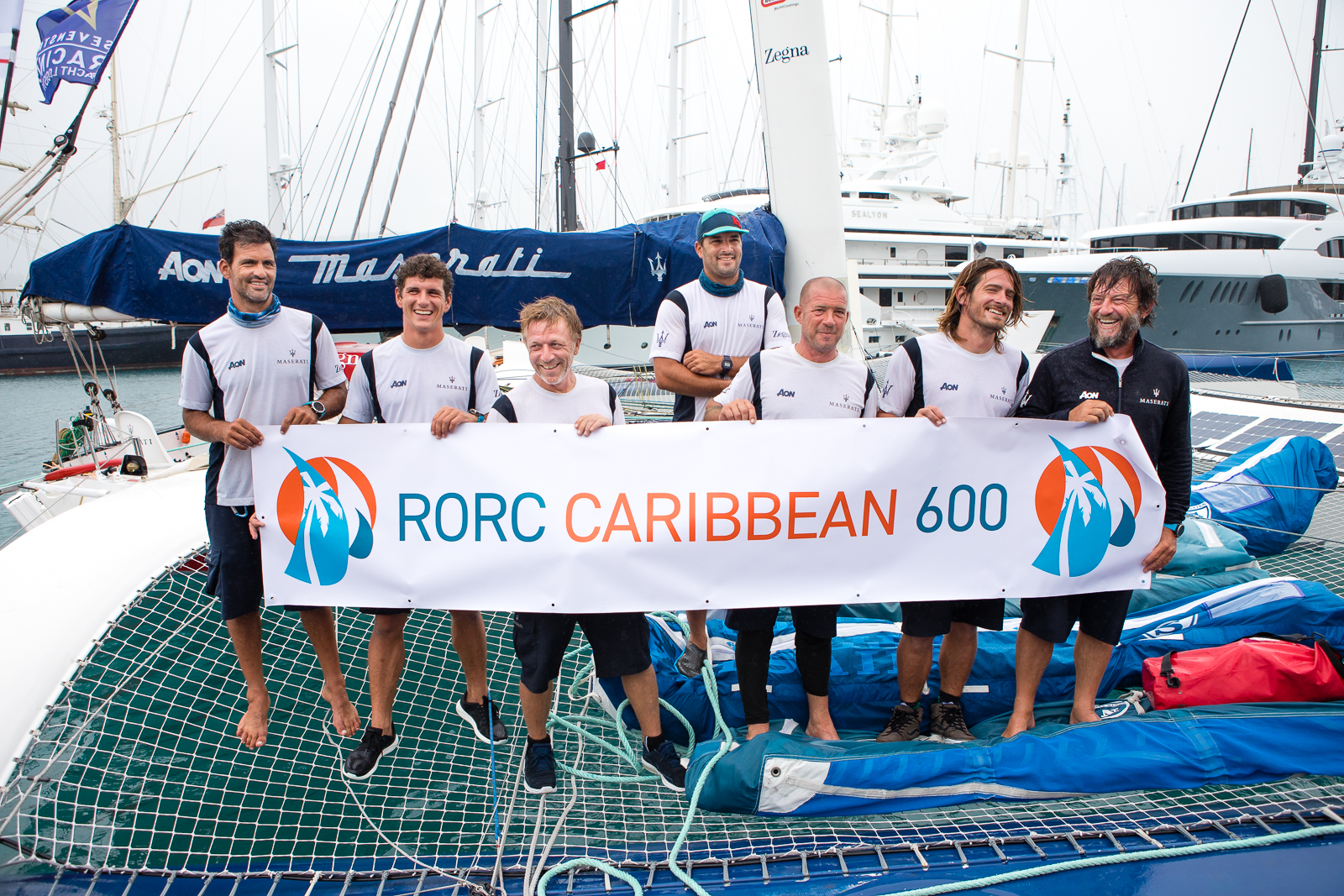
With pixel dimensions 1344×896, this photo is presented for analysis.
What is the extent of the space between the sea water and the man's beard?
15119 millimetres

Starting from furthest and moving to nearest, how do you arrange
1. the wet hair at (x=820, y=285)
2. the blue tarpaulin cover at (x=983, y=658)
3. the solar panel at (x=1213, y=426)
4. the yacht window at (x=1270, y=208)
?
the yacht window at (x=1270, y=208)
the solar panel at (x=1213, y=426)
the blue tarpaulin cover at (x=983, y=658)
the wet hair at (x=820, y=285)

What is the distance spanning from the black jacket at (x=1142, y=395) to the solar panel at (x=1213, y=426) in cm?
501

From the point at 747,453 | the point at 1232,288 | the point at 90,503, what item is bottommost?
the point at 90,503

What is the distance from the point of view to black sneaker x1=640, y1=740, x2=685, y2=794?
2.99 metres

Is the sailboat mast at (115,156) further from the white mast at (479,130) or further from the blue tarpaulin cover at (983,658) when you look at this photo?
the blue tarpaulin cover at (983,658)

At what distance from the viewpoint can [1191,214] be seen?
2792 cm

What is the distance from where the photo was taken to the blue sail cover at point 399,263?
5.17 m

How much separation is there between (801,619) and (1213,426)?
6.67m

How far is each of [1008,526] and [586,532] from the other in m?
1.67

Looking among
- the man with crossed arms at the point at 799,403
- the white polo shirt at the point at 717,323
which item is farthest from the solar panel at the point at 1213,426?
the man with crossed arms at the point at 799,403

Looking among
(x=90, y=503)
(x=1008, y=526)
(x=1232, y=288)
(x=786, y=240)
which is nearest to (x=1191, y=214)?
(x=1232, y=288)

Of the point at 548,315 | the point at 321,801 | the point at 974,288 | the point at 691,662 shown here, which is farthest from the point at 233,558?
the point at 974,288

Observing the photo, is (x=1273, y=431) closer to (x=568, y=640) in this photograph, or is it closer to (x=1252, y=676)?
(x=1252, y=676)

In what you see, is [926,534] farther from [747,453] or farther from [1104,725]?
[1104,725]
